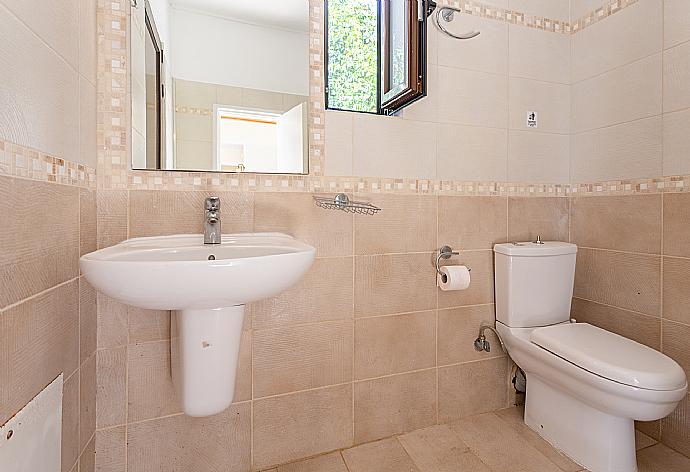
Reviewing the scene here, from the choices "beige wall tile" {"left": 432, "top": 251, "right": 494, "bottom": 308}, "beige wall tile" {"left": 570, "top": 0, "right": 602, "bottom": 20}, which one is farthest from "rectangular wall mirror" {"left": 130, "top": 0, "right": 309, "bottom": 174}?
"beige wall tile" {"left": 570, "top": 0, "right": 602, "bottom": 20}

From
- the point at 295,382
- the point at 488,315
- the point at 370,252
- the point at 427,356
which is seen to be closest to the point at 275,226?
the point at 370,252

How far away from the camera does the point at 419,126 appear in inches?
68.4

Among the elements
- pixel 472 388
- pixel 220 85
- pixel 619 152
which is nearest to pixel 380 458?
pixel 472 388

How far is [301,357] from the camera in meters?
1.58

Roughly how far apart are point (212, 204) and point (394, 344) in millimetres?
965

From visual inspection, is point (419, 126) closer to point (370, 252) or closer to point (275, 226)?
point (370, 252)

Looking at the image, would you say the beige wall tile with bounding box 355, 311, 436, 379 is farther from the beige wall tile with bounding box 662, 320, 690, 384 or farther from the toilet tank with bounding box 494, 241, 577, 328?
the beige wall tile with bounding box 662, 320, 690, 384

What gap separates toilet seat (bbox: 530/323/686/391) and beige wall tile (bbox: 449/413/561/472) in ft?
1.45

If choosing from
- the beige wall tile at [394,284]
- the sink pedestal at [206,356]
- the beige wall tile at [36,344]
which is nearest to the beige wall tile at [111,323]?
the beige wall tile at [36,344]

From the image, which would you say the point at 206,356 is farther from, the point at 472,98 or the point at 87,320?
the point at 472,98

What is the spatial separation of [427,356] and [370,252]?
0.56 m

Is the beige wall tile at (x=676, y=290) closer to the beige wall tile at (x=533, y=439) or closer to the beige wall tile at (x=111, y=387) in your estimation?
the beige wall tile at (x=533, y=439)

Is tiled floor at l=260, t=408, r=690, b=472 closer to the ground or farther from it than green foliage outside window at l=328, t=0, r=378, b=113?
closer to the ground

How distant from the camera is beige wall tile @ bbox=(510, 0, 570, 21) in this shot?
1.94 m
